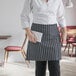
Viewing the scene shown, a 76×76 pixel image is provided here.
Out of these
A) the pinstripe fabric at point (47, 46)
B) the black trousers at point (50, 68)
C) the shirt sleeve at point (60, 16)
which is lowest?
the black trousers at point (50, 68)

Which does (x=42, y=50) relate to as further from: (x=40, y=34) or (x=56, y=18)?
(x=56, y=18)

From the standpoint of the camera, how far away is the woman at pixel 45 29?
1641mm

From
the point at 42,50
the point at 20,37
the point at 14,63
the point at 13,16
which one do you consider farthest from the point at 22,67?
the point at 42,50

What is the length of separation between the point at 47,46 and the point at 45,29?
0.14 m

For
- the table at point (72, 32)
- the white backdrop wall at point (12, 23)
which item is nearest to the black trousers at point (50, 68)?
the white backdrop wall at point (12, 23)

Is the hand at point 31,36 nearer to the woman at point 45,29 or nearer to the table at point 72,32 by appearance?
the woman at point 45,29

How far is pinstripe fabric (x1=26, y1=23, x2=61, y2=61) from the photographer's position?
1698mm

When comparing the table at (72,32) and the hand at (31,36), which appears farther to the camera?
the table at (72,32)

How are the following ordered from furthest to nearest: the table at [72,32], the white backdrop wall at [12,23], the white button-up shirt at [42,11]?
the table at [72,32] < the white backdrop wall at [12,23] < the white button-up shirt at [42,11]

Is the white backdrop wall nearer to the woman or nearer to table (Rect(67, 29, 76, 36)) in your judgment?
table (Rect(67, 29, 76, 36))

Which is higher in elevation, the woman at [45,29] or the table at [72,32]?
the woman at [45,29]

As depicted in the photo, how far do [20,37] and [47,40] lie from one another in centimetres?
233

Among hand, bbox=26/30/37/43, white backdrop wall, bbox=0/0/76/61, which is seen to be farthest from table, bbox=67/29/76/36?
hand, bbox=26/30/37/43

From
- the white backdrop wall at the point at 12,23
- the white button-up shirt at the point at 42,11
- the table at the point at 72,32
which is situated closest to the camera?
the white button-up shirt at the point at 42,11
